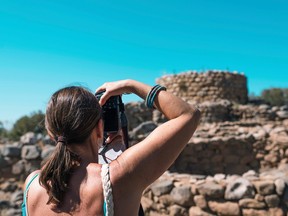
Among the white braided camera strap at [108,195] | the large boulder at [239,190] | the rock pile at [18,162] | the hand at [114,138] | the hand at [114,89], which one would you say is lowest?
the rock pile at [18,162]

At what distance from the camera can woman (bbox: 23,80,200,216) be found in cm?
154

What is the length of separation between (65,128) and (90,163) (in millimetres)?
208

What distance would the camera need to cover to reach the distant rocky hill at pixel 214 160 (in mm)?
5516

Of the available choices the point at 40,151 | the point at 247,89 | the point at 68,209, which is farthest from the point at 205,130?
the point at 68,209

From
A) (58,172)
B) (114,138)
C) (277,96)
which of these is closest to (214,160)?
(114,138)

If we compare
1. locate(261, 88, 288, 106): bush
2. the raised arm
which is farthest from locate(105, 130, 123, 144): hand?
locate(261, 88, 288, 106): bush

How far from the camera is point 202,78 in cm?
1836

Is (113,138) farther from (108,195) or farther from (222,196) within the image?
(222,196)

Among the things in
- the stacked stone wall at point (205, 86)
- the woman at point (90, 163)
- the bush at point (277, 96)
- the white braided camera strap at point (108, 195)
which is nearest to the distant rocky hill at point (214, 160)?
the stacked stone wall at point (205, 86)

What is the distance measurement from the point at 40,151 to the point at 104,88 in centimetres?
740

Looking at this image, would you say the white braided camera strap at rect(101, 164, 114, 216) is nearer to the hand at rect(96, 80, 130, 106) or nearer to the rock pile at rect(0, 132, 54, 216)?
the hand at rect(96, 80, 130, 106)

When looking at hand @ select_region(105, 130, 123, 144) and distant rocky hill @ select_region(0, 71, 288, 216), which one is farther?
distant rocky hill @ select_region(0, 71, 288, 216)

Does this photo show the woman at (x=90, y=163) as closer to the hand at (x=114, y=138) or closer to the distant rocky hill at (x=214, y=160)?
the hand at (x=114, y=138)

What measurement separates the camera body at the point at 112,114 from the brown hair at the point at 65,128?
1.35 feet
